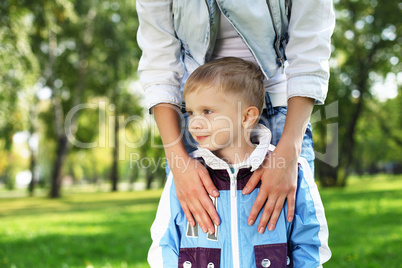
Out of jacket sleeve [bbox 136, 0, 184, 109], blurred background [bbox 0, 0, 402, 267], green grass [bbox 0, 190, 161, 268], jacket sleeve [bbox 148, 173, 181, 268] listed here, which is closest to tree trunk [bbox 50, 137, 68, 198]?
blurred background [bbox 0, 0, 402, 267]

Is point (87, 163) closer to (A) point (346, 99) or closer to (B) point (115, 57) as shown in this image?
(B) point (115, 57)

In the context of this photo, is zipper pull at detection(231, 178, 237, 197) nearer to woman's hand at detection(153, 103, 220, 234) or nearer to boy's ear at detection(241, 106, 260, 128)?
woman's hand at detection(153, 103, 220, 234)

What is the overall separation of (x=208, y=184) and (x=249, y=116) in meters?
0.36

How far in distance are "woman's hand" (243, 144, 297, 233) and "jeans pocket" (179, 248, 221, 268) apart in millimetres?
204

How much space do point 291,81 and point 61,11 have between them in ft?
37.3

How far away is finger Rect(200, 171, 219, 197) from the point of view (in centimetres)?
175

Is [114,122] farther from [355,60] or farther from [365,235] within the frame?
[365,235]

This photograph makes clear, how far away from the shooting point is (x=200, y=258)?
175 cm

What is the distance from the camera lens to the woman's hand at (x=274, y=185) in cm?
167

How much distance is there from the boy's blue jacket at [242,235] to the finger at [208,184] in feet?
0.18

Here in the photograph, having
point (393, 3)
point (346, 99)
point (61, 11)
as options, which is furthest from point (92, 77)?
point (393, 3)

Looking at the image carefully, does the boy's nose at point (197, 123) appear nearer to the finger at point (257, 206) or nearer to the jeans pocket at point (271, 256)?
the finger at point (257, 206)

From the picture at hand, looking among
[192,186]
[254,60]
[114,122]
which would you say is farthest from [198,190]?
[114,122]

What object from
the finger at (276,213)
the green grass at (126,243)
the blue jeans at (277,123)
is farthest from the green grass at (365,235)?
the finger at (276,213)
